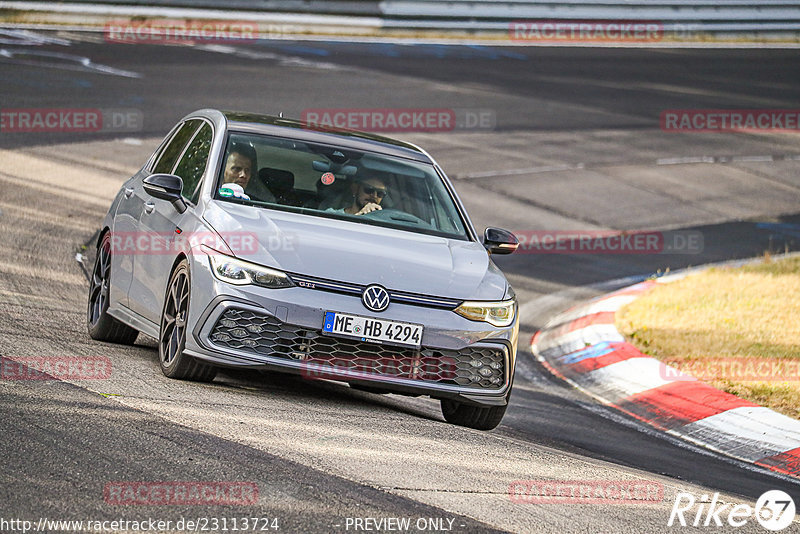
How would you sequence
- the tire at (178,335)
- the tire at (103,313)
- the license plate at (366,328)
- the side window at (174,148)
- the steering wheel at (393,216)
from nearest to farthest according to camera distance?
the license plate at (366,328) → the tire at (178,335) → the steering wheel at (393,216) → the tire at (103,313) → the side window at (174,148)

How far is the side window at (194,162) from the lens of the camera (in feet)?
27.2

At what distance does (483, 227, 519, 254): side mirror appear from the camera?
8.39m

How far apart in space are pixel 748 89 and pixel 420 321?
890 inches

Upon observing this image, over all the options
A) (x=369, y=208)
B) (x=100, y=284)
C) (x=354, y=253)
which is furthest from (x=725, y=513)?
(x=100, y=284)

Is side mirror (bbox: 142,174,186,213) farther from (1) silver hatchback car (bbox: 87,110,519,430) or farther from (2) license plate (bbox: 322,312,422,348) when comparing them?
(2) license plate (bbox: 322,312,422,348)

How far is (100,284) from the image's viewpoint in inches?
355

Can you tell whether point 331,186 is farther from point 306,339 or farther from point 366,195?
point 306,339

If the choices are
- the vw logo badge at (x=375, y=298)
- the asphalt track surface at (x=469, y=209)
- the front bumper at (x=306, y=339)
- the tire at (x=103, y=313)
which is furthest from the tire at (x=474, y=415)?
the tire at (x=103, y=313)

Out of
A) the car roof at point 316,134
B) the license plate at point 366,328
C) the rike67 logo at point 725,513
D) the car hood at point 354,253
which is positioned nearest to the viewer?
the rike67 logo at point 725,513

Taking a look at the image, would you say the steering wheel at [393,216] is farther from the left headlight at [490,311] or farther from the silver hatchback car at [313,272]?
the left headlight at [490,311]

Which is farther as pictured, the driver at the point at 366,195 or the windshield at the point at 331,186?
the driver at the point at 366,195

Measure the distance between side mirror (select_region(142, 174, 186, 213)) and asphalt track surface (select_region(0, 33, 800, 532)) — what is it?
1.02m

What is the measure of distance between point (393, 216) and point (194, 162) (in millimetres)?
1376

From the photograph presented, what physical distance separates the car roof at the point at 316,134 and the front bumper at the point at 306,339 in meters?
1.57
